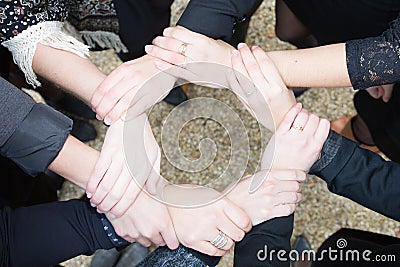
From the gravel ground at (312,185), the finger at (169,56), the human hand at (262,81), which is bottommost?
the gravel ground at (312,185)

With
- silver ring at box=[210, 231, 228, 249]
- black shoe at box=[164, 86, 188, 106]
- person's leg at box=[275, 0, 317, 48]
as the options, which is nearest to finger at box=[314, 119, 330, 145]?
silver ring at box=[210, 231, 228, 249]

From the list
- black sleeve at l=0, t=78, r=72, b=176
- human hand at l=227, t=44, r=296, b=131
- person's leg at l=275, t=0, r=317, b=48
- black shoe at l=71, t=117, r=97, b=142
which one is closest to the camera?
black sleeve at l=0, t=78, r=72, b=176

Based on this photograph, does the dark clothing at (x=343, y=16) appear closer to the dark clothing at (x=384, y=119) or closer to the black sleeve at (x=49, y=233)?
the dark clothing at (x=384, y=119)

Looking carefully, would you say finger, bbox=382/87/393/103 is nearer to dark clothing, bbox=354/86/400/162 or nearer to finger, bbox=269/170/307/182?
dark clothing, bbox=354/86/400/162

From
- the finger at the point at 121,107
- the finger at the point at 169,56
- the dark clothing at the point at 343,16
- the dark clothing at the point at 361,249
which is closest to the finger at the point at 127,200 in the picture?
the finger at the point at 121,107

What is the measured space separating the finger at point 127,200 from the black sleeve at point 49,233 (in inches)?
1.9

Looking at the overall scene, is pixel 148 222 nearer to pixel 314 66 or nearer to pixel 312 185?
pixel 314 66

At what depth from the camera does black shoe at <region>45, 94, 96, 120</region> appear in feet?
4.54

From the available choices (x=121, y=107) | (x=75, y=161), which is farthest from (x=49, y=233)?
(x=121, y=107)

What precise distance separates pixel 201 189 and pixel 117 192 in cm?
14

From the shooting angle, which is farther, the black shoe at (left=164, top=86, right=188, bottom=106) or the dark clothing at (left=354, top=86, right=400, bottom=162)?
the black shoe at (left=164, top=86, right=188, bottom=106)

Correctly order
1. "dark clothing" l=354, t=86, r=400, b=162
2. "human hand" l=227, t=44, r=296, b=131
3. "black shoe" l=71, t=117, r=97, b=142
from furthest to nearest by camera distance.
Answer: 1. "black shoe" l=71, t=117, r=97, b=142
2. "dark clothing" l=354, t=86, r=400, b=162
3. "human hand" l=227, t=44, r=296, b=131

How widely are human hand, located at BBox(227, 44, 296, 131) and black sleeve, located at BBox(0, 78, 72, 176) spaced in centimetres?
29

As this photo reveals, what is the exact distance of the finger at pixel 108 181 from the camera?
35.0 inches
